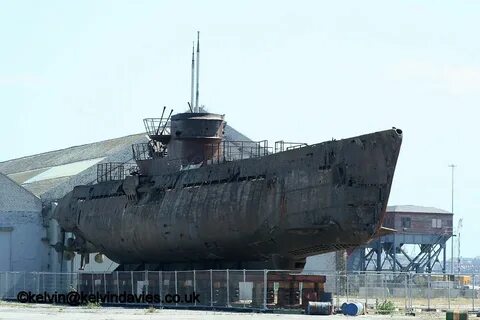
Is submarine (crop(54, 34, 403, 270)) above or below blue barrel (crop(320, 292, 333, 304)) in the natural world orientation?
above

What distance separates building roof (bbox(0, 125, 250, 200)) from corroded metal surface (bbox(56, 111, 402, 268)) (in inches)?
504

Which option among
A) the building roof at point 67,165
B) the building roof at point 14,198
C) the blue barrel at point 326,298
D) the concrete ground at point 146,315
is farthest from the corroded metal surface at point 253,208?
the building roof at point 67,165

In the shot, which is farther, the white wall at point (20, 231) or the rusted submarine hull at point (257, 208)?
the white wall at point (20, 231)

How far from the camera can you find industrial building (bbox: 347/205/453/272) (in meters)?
110

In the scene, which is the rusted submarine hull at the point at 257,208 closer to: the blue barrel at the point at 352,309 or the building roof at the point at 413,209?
the blue barrel at the point at 352,309

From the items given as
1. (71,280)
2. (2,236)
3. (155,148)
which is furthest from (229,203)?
(2,236)

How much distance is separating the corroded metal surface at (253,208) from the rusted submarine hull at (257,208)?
42 mm

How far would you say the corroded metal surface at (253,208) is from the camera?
40156mm

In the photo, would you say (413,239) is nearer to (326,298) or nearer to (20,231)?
(20,231)

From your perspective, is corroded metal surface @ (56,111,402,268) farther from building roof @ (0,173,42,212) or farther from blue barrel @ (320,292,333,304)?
building roof @ (0,173,42,212)

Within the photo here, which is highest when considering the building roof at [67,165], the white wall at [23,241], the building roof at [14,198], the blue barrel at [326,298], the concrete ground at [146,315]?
the building roof at [67,165]

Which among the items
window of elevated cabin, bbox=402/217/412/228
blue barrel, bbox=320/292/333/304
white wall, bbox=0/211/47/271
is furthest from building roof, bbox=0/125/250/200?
window of elevated cabin, bbox=402/217/412/228

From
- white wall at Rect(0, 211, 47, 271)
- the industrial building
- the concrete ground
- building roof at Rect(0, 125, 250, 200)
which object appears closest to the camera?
the concrete ground

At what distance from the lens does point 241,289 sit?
43.2 m
